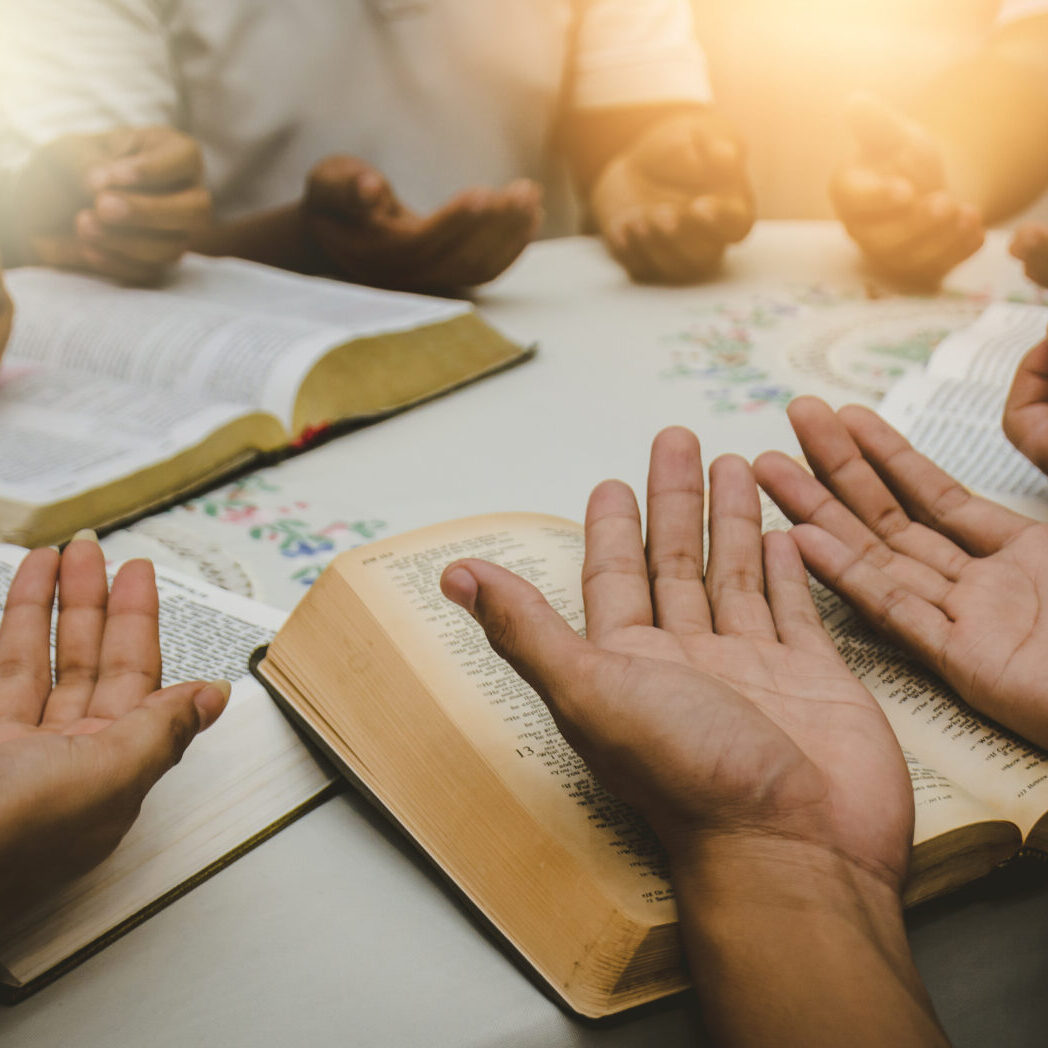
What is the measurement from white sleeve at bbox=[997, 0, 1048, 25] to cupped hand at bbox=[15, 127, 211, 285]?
135 cm

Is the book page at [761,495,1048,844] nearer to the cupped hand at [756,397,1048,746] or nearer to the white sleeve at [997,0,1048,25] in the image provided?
the cupped hand at [756,397,1048,746]

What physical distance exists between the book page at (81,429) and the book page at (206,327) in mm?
23

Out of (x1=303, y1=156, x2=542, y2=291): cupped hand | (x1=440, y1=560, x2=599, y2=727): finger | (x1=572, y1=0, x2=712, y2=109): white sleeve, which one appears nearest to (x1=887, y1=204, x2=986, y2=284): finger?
(x1=303, y1=156, x2=542, y2=291): cupped hand

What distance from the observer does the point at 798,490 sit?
1.71 ft

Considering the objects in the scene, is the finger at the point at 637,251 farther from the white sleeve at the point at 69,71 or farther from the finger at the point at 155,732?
the finger at the point at 155,732

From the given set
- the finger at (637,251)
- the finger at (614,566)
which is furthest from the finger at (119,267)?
the finger at (614,566)

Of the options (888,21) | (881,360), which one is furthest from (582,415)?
(888,21)

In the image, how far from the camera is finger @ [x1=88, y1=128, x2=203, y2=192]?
852 millimetres

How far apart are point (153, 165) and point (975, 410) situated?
0.77 meters

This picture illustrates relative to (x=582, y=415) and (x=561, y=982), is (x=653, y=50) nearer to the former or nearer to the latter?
(x=582, y=415)

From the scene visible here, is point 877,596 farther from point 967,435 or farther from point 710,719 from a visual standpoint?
point 967,435

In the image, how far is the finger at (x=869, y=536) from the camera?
0.48 metres

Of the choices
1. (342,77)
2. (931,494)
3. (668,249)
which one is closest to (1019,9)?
(668,249)

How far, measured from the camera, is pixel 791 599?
45 cm
